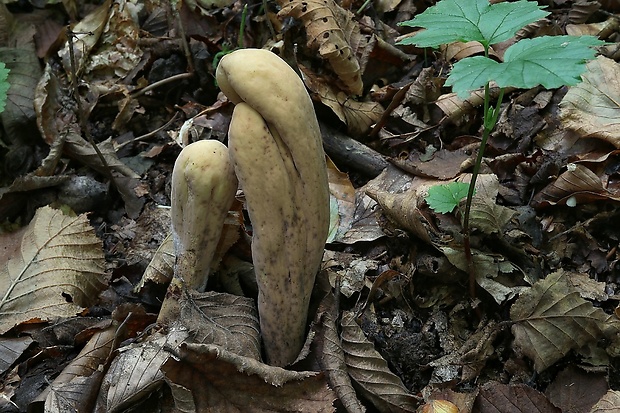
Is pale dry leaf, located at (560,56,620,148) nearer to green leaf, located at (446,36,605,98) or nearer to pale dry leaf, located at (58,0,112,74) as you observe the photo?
green leaf, located at (446,36,605,98)

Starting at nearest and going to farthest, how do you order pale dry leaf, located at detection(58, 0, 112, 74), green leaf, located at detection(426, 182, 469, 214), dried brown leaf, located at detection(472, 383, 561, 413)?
dried brown leaf, located at detection(472, 383, 561, 413), green leaf, located at detection(426, 182, 469, 214), pale dry leaf, located at detection(58, 0, 112, 74)

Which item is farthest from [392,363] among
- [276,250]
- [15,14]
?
[15,14]

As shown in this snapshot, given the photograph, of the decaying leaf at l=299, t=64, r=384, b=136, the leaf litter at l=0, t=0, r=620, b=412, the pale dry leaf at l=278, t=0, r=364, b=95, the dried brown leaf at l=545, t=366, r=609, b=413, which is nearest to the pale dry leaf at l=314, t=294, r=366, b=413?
the leaf litter at l=0, t=0, r=620, b=412

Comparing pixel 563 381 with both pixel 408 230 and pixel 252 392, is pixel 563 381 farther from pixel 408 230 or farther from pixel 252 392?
pixel 252 392

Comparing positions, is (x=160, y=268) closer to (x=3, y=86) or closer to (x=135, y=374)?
(x=135, y=374)

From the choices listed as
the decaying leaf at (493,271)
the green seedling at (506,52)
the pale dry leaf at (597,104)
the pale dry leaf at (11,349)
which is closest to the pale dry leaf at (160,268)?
the pale dry leaf at (11,349)

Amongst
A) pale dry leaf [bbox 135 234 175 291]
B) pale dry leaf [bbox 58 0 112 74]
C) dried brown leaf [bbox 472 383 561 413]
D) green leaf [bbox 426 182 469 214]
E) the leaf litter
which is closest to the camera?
dried brown leaf [bbox 472 383 561 413]
